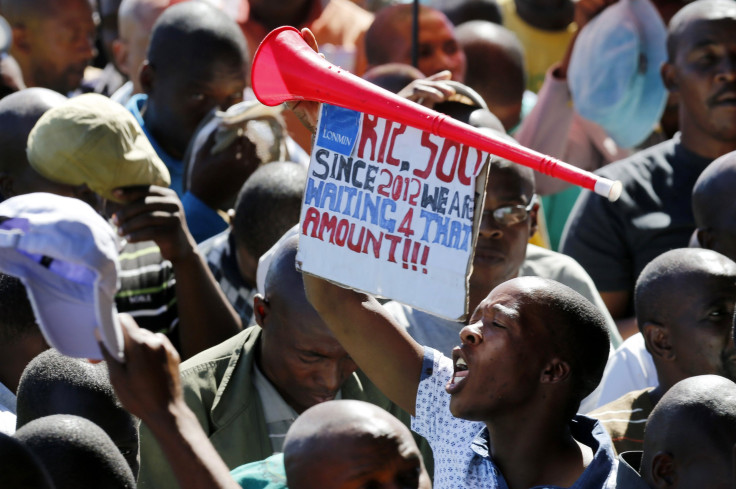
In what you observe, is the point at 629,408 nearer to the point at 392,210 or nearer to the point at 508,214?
the point at 508,214

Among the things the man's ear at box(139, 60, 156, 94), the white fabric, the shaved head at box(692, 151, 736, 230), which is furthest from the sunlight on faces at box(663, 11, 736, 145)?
the man's ear at box(139, 60, 156, 94)

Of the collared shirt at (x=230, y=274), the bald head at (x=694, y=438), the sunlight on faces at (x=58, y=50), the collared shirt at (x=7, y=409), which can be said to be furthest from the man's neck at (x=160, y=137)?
the bald head at (x=694, y=438)

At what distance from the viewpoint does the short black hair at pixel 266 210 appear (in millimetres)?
5020

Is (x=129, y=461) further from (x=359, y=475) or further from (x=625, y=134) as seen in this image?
(x=625, y=134)

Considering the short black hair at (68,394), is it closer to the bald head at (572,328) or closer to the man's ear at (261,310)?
the man's ear at (261,310)

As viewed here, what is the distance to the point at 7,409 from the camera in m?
4.02

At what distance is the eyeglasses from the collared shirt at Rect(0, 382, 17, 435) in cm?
179

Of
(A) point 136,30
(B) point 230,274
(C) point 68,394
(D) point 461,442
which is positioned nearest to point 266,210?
(B) point 230,274

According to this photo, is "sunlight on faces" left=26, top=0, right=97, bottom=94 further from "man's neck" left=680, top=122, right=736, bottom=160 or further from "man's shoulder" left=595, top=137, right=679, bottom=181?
"man's neck" left=680, top=122, right=736, bottom=160

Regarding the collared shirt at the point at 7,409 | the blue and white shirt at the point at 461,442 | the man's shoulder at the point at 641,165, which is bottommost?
the collared shirt at the point at 7,409

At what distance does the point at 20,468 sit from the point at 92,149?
168 cm

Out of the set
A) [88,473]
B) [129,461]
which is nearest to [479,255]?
[129,461]

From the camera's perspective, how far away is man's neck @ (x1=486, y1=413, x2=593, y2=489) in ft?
11.4

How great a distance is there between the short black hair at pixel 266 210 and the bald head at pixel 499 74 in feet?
7.24
